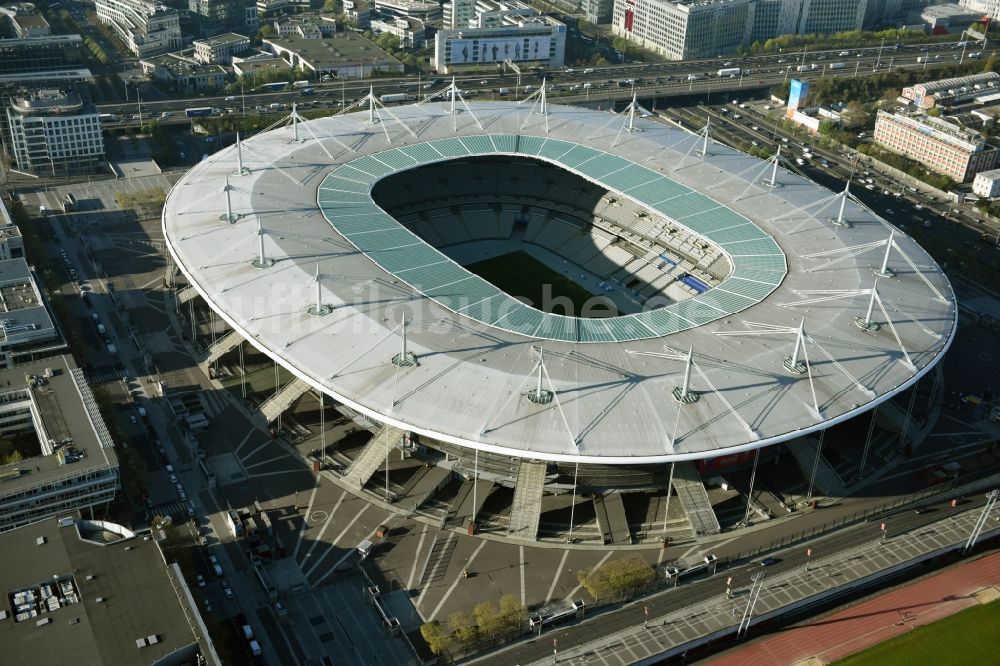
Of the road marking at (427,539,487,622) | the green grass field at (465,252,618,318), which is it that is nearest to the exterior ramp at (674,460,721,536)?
the road marking at (427,539,487,622)

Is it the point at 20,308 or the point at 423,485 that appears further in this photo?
the point at 20,308

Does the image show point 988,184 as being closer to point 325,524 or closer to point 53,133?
point 325,524

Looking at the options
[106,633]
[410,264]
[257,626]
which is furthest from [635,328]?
[106,633]

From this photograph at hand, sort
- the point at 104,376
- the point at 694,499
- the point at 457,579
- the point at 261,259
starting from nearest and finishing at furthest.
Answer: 1. the point at 457,579
2. the point at 694,499
3. the point at 261,259
4. the point at 104,376

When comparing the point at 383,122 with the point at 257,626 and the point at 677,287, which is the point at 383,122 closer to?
the point at 677,287

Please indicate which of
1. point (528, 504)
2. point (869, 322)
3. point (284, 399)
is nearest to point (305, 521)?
point (284, 399)

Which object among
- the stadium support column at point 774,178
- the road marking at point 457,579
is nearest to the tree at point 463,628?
the road marking at point 457,579
